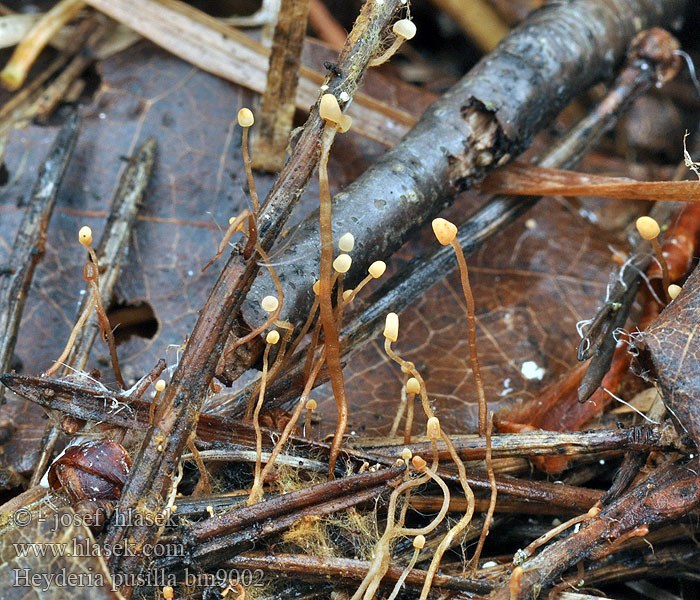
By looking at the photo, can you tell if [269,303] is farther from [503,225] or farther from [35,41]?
[35,41]

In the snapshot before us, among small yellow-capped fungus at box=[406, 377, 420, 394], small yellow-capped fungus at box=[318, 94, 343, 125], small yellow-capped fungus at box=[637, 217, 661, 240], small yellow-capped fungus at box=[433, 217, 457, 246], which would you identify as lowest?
small yellow-capped fungus at box=[406, 377, 420, 394]

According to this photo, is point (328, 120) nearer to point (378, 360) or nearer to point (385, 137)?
point (378, 360)

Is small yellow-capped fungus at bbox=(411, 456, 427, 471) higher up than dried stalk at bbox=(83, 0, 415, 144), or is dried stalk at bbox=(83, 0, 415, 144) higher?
dried stalk at bbox=(83, 0, 415, 144)

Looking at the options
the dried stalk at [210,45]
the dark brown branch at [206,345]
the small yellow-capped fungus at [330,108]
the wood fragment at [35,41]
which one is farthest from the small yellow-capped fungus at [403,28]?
the wood fragment at [35,41]

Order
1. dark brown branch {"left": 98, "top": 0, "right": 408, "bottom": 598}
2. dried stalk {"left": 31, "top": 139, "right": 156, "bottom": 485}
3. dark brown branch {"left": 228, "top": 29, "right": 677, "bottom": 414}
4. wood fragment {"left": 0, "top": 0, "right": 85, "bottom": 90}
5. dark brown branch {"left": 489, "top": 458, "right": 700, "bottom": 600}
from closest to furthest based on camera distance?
dark brown branch {"left": 98, "top": 0, "right": 408, "bottom": 598} < dark brown branch {"left": 489, "top": 458, "right": 700, "bottom": 600} < dried stalk {"left": 31, "top": 139, "right": 156, "bottom": 485} < dark brown branch {"left": 228, "top": 29, "right": 677, "bottom": 414} < wood fragment {"left": 0, "top": 0, "right": 85, "bottom": 90}

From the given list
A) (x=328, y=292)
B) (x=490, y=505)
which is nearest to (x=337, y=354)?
(x=328, y=292)

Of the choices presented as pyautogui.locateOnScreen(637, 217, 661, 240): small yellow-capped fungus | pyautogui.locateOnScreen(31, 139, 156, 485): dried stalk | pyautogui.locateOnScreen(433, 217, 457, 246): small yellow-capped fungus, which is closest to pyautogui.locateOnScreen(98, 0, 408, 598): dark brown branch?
pyautogui.locateOnScreen(433, 217, 457, 246): small yellow-capped fungus

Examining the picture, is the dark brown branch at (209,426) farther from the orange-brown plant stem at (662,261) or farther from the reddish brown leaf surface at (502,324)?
the orange-brown plant stem at (662,261)

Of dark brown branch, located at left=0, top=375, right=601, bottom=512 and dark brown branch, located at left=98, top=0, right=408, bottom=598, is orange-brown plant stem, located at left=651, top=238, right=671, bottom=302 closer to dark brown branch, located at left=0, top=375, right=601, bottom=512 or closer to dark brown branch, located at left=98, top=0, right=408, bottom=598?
dark brown branch, located at left=0, top=375, right=601, bottom=512
